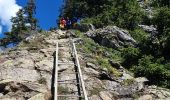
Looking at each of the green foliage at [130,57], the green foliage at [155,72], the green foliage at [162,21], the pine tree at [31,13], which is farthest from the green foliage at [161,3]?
the pine tree at [31,13]

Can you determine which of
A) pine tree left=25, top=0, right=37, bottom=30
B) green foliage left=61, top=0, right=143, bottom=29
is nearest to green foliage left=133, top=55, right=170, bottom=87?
green foliage left=61, top=0, right=143, bottom=29

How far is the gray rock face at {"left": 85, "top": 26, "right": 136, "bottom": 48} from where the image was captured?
27719mm

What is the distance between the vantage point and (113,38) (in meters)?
28.1

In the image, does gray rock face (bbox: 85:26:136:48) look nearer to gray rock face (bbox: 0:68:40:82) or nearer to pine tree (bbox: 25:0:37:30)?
gray rock face (bbox: 0:68:40:82)

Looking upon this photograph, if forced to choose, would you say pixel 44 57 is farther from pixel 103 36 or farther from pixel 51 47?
pixel 103 36

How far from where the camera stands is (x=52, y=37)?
29609 millimetres

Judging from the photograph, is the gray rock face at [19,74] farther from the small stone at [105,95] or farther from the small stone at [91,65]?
the small stone at [105,95]

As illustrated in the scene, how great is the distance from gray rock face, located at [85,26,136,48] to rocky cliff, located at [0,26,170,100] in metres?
4.01

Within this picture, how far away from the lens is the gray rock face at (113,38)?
2772cm

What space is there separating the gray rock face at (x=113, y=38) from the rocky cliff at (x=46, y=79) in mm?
4012

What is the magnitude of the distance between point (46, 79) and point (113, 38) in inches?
427

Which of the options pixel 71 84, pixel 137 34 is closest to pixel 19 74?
pixel 71 84

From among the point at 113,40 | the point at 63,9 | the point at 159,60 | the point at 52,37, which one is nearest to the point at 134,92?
the point at 159,60

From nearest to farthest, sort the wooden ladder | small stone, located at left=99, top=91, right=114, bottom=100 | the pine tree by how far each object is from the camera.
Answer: the wooden ladder, small stone, located at left=99, top=91, right=114, bottom=100, the pine tree
